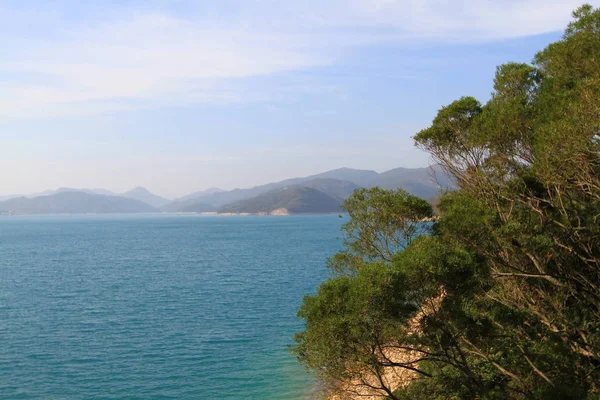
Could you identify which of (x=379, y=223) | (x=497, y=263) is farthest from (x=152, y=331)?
(x=497, y=263)

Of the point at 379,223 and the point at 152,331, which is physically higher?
the point at 379,223

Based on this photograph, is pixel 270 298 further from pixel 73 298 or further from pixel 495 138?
pixel 495 138

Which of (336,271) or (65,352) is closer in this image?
(336,271)

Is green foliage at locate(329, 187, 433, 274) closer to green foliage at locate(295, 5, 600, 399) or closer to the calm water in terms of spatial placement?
green foliage at locate(295, 5, 600, 399)

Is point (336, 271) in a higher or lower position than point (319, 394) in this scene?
higher

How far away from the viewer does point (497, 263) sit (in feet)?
55.4

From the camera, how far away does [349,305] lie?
39.7 feet

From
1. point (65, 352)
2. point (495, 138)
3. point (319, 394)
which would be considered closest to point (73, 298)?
point (65, 352)

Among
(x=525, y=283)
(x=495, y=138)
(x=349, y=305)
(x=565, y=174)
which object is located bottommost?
(x=525, y=283)

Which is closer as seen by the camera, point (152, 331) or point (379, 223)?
point (379, 223)

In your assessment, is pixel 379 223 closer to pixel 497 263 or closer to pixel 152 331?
pixel 497 263

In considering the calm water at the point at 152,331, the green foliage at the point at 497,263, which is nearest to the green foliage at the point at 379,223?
the green foliage at the point at 497,263

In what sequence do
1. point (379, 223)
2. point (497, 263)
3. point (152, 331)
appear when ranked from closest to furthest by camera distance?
point (497, 263), point (379, 223), point (152, 331)

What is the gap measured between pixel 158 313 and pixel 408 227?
3060 cm
